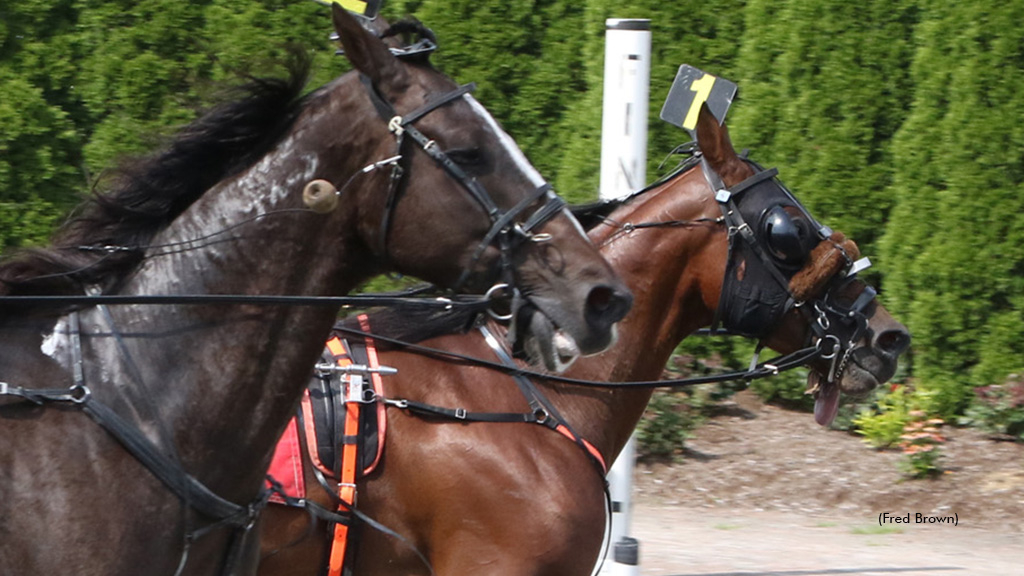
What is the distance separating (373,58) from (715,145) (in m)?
1.72

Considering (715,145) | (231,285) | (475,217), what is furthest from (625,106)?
(231,285)

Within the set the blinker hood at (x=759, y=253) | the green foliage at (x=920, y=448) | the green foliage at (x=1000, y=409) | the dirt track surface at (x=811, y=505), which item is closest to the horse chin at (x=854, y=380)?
the blinker hood at (x=759, y=253)

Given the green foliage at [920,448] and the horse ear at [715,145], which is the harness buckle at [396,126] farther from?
the green foliage at [920,448]

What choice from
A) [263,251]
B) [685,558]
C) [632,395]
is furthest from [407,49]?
[685,558]

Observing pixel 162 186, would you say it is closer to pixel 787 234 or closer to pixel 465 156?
pixel 465 156

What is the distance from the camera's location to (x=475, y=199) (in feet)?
8.30

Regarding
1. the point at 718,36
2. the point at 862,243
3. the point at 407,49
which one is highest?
the point at 407,49

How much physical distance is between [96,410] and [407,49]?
984 mm

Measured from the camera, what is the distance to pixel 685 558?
19.2 ft

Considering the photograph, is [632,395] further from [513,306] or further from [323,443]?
[513,306]

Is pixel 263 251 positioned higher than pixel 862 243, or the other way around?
pixel 263 251

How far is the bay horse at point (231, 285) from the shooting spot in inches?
97.5

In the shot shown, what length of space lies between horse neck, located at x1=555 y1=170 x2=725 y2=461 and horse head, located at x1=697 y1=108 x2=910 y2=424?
0.06 metres

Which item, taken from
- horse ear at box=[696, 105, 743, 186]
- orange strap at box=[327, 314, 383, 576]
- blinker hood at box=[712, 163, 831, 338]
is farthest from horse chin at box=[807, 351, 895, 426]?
orange strap at box=[327, 314, 383, 576]
